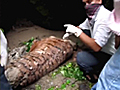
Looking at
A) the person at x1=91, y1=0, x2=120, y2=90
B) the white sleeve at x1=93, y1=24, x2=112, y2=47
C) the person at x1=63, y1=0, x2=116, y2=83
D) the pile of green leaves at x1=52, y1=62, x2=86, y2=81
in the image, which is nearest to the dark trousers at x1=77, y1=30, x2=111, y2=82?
the person at x1=63, y1=0, x2=116, y2=83

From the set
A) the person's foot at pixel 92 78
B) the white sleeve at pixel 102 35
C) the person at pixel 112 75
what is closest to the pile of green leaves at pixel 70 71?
the person's foot at pixel 92 78

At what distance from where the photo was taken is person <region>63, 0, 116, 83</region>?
2.25m

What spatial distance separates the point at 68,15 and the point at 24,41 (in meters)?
1.25

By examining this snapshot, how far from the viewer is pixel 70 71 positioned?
306 centimetres

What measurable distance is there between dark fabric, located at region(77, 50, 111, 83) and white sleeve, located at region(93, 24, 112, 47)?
0.40 m

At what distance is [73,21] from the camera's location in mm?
4801

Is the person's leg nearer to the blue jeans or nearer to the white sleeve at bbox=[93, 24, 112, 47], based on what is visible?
the white sleeve at bbox=[93, 24, 112, 47]

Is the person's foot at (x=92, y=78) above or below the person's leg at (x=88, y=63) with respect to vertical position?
below

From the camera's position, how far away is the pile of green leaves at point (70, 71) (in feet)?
9.57

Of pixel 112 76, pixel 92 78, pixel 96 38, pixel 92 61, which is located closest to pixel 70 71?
pixel 92 78

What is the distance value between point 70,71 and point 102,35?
1.03 meters

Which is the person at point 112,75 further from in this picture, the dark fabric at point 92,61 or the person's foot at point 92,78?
the person's foot at point 92,78

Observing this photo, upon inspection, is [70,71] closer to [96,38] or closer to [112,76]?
[96,38]

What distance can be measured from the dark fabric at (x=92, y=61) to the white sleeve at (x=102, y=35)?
40 centimetres
